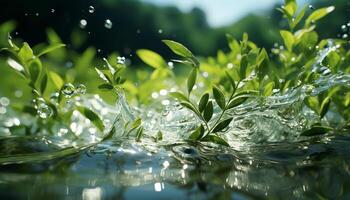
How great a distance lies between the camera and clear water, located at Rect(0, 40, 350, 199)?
0.89 meters

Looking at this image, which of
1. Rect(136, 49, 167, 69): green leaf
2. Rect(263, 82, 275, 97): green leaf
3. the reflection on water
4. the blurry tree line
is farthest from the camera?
the blurry tree line

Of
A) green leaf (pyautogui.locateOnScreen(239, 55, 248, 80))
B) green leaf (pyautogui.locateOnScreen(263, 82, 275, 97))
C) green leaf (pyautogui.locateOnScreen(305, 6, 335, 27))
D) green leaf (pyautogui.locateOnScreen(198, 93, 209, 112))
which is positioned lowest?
green leaf (pyautogui.locateOnScreen(198, 93, 209, 112))

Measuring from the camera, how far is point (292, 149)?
1144mm

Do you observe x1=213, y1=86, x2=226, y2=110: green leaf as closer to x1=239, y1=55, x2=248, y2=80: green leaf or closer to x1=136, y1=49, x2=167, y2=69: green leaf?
x1=239, y1=55, x2=248, y2=80: green leaf

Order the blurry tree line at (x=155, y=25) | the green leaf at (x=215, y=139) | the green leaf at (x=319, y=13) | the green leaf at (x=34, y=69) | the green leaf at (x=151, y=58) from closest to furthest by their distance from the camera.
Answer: the green leaf at (x=215, y=139) < the green leaf at (x=34, y=69) < the green leaf at (x=319, y=13) < the green leaf at (x=151, y=58) < the blurry tree line at (x=155, y=25)

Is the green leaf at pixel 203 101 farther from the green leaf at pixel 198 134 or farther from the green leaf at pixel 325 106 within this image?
the green leaf at pixel 325 106

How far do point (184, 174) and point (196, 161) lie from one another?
7 centimetres

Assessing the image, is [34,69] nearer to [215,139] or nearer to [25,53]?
[25,53]

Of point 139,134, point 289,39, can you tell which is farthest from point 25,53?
point 289,39

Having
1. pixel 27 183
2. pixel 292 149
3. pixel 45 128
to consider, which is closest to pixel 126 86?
pixel 45 128

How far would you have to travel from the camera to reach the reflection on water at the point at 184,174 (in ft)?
2.88

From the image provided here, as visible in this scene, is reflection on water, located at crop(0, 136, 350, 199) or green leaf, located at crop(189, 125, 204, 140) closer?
reflection on water, located at crop(0, 136, 350, 199)

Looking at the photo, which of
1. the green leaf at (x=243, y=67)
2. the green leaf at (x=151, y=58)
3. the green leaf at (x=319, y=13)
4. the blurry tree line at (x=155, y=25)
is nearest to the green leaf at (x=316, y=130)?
the green leaf at (x=243, y=67)

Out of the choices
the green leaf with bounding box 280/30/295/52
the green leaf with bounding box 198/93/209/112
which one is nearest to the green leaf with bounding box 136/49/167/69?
the green leaf with bounding box 280/30/295/52
